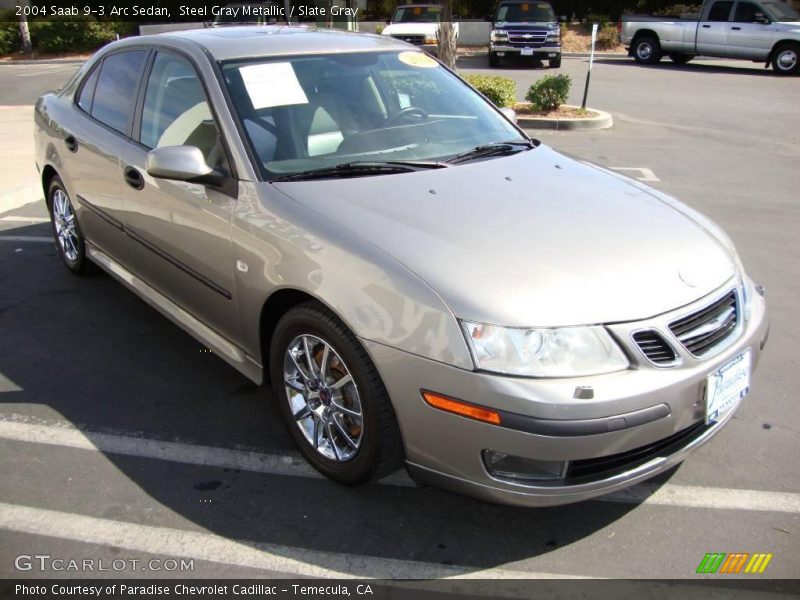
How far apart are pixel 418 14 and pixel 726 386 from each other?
19359 mm

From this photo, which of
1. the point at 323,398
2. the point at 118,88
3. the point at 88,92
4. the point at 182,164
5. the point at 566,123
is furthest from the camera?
the point at 566,123

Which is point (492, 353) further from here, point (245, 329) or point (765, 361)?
point (765, 361)

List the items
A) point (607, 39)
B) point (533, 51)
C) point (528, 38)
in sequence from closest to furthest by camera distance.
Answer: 1. point (528, 38)
2. point (533, 51)
3. point (607, 39)

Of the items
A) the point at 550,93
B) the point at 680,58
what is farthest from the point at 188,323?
the point at 680,58

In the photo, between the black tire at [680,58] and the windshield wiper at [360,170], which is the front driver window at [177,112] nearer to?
the windshield wiper at [360,170]

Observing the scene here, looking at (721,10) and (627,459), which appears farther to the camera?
(721,10)

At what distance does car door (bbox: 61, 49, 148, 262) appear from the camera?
13.0 feet

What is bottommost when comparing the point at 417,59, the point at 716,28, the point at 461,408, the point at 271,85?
the point at 461,408

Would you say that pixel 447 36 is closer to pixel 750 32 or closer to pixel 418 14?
pixel 418 14

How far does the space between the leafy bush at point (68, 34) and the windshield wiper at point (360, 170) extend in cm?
2710

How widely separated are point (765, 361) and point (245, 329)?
9.48 feet

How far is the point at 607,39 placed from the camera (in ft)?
77.8

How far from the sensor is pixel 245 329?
3.13 metres

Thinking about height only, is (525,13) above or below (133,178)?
above
